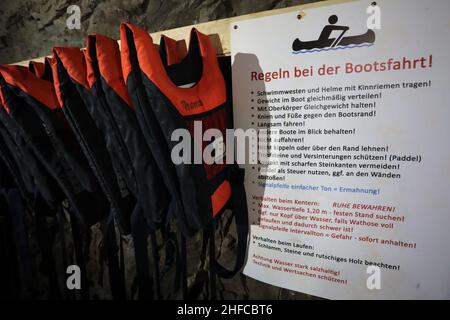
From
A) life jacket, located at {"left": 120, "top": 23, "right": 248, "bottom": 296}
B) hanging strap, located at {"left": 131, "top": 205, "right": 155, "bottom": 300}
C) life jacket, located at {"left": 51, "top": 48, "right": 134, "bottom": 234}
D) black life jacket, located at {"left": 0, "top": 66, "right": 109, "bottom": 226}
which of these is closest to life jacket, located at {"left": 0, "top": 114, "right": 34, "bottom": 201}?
black life jacket, located at {"left": 0, "top": 66, "right": 109, "bottom": 226}

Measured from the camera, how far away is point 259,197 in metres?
0.76

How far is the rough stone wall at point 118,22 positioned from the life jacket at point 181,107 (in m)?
0.19

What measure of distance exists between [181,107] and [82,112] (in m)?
0.27

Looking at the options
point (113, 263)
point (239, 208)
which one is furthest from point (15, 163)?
point (239, 208)

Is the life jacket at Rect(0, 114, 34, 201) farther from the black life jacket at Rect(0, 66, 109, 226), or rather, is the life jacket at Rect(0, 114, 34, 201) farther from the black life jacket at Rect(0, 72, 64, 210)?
the black life jacket at Rect(0, 66, 109, 226)

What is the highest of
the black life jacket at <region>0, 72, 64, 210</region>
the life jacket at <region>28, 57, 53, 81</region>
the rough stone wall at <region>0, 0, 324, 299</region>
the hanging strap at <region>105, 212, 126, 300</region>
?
the rough stone wall at <region>0, 0, 324, 299</region>

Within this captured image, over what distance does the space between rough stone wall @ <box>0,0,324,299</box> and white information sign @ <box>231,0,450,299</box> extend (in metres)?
0.13

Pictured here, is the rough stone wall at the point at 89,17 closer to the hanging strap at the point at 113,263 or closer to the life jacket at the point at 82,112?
the life jacket at the point at 82,112

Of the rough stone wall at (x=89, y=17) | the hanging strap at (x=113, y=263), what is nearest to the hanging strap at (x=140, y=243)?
the hanging strap at (x=113, y=263)

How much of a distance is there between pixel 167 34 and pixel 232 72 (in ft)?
0.78

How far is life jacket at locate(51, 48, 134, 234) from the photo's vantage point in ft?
2.00

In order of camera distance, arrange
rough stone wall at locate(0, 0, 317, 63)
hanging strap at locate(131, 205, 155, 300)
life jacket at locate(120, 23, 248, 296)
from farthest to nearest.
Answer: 1. rough stone wall at locate(0, 0, 317, 63)
2. hanging strap at locate(131, 205, 155, 300)
3. life jacket at locate(120, 23, 248, 296)
